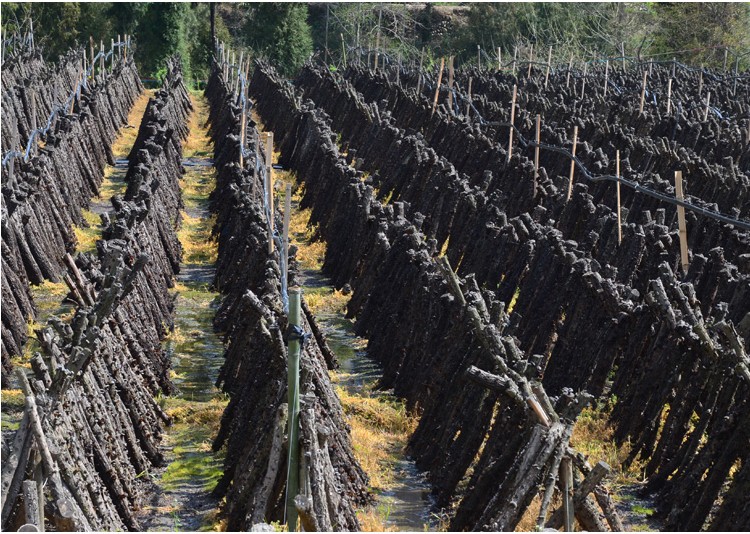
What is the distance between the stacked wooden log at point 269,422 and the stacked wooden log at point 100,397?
673mm

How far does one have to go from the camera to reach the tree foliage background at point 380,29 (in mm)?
48250

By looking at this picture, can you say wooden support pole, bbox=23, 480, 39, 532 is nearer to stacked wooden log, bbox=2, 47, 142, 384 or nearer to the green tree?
stacked wooden log, bbox=2, 47, 142, 384

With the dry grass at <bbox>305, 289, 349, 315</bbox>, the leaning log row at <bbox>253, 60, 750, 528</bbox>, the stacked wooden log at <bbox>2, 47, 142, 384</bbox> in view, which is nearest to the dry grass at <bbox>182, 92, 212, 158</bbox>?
the stacked wooden log at <bbox>2, 47, 142, 384</bbox>

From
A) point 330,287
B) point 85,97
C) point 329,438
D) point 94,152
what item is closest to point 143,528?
point 329,438

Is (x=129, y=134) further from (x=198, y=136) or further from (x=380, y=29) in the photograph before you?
(x=380, y=29)

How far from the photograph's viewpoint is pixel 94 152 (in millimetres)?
22156

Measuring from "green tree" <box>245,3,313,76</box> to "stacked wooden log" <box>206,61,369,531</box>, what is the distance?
37.5m

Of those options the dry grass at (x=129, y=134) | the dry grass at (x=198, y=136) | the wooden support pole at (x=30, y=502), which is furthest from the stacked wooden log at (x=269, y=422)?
the dry grass at (x=198, y=136)

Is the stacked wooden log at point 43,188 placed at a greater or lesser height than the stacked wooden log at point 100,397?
lesser

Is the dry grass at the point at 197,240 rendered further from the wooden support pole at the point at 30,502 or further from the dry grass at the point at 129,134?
the wooden support pole at the point at 30,502

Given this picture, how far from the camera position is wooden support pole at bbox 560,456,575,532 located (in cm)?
683

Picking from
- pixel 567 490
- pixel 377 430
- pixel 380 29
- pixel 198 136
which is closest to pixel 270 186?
pixel 377 430

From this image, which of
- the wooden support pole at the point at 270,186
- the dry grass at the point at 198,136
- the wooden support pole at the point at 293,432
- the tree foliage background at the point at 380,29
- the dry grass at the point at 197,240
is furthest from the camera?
the tree foliage background at the point at 380,29

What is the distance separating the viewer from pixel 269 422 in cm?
779
